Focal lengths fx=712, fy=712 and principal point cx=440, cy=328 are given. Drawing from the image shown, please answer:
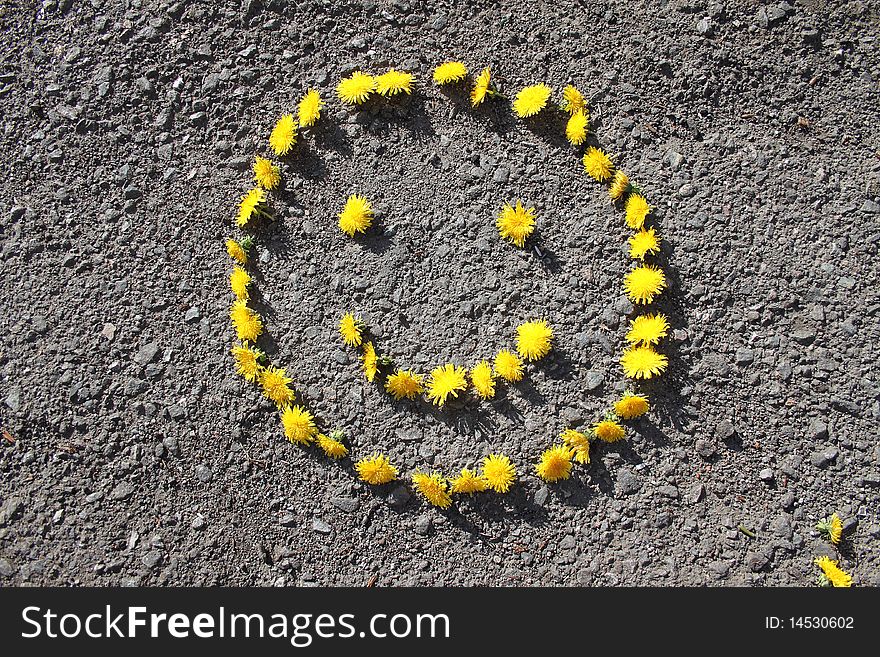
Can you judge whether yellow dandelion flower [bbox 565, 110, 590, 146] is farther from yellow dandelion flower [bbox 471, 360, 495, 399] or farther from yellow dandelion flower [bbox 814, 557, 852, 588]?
yellow dandelion flower [bbox 814, 557, 852, 588]

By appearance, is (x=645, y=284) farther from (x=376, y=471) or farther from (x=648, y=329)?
(x=376, y=471)

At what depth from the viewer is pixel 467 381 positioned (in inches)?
159

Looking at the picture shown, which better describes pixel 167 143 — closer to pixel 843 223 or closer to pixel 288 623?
pixel 288 623

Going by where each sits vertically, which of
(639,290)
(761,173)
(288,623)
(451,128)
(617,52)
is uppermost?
(617,52)

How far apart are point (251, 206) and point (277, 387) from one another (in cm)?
109

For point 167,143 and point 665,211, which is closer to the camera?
point 665,211

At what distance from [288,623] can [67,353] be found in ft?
6.81

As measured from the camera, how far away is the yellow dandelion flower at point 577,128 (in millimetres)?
4082

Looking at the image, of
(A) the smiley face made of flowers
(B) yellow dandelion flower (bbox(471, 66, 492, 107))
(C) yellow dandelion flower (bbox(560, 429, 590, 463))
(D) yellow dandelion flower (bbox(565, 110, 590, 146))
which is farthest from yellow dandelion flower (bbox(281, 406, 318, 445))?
(D) yellow dandelion flower (bbox(565, 110, 590, 146))

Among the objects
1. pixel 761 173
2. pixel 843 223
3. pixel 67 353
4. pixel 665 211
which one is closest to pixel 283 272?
pixel 67 353

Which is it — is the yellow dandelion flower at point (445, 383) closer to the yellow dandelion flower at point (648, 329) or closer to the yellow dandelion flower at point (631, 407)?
the yellow dandelion flower at point (631, 407)

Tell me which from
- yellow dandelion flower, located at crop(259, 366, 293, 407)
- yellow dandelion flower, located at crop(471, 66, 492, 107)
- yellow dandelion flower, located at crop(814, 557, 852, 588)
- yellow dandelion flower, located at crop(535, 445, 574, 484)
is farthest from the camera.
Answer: yellow dandelion flower, located at crop(471, 66, 492, 107)

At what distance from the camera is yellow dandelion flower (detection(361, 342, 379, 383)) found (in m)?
4.05

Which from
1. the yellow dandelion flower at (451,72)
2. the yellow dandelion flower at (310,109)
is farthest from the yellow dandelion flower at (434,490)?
the yellow dandelion flower at (451,72)
